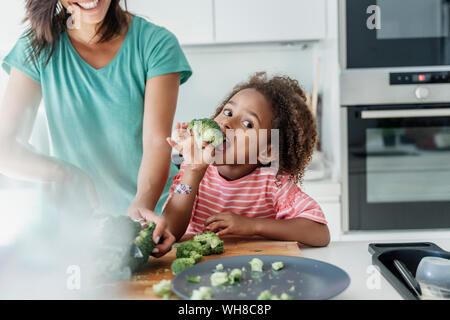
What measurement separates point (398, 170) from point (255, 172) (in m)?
0.95

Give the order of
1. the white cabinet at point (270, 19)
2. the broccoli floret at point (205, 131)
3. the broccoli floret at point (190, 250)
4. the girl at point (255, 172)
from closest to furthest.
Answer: the broccoli floret at point (190, 250) < the broccoli floret at point (205, 131) < the girl at point (255, 172) < the white cabinet at point (270, 19)

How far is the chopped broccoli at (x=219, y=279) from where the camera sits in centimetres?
63

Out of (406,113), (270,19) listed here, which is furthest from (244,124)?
(270,19)

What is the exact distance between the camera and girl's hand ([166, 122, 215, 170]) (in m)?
0.94

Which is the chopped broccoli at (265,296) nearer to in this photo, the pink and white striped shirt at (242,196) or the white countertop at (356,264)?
the white countertop at (356,264)

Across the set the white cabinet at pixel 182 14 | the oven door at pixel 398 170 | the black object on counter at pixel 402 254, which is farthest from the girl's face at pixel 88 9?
the oven door at pixel 398 170

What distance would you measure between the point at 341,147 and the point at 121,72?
105 cm

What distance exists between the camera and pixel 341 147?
6.28 feet

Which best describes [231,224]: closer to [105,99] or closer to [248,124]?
[248,124]

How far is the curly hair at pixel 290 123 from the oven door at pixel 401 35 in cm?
71

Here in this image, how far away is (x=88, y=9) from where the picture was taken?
105cm

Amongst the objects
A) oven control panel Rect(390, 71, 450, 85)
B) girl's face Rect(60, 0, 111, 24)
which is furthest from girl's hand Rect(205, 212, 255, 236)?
oven control panel Rect(390, 71, 450, 85)
